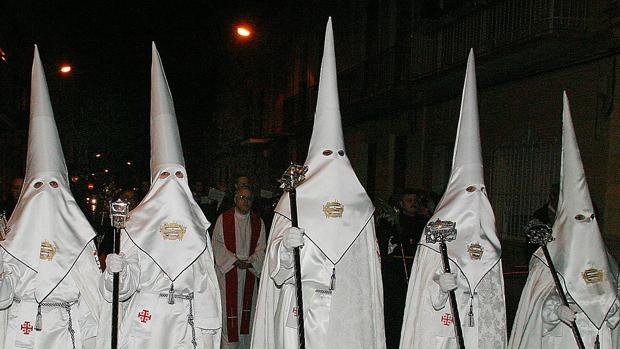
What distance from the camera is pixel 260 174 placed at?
3744 cm

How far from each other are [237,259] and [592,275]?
4341 mm

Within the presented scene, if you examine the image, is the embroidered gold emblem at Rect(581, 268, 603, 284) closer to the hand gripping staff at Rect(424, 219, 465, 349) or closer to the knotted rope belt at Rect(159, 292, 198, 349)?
the hand gripping staff at Rect(424, 219, 465, 349)

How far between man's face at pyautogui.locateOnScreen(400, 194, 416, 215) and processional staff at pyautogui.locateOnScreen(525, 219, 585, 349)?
2507 mm

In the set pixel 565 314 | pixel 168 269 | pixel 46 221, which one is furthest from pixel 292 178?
pixel 565 314

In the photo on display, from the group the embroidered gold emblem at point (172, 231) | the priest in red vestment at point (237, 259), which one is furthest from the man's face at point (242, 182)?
the embroidered gold emblem at point (172, 231)

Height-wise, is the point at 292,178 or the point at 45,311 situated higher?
the point at 292,178

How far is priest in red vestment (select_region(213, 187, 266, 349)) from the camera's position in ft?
29.2

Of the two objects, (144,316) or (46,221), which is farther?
(144,316)

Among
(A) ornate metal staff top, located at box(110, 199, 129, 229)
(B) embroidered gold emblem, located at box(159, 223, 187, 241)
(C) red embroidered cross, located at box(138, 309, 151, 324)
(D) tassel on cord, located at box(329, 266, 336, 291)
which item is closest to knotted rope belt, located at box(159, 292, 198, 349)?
(C) red embroidered cross, located at box(138, 309, 151, 324)

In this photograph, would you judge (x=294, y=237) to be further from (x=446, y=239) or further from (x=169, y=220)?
(x=446, y=239)

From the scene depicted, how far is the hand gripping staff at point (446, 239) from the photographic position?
551 cm

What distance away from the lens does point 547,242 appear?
613 centimetres

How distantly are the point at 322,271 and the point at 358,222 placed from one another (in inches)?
19.7

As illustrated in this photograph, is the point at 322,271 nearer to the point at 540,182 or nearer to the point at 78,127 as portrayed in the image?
the point at 540,182
